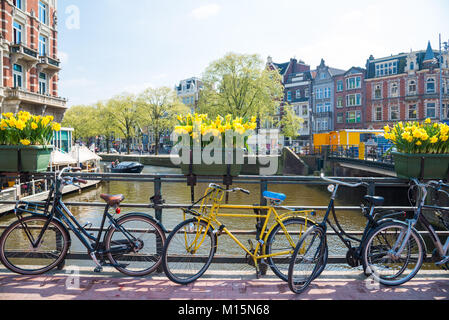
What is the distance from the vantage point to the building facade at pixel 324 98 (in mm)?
45103

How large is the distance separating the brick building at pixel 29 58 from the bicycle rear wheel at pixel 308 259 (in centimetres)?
2402

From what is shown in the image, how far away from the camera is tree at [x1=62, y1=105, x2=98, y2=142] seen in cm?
4688

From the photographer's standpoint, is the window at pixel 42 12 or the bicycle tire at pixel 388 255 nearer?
the bicycle tire at pixel 388 255

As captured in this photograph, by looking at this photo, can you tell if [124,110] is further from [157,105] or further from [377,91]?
[377,91]

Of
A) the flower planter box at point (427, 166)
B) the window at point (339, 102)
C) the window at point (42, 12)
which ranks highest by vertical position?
the window at point (42, 12)

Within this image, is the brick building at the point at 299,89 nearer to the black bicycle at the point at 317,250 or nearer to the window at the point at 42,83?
the window at the point at 42,83

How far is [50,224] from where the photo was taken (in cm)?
326

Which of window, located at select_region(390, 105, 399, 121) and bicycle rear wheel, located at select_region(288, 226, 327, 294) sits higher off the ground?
window, located at select_region(390, 105, 399, 121)

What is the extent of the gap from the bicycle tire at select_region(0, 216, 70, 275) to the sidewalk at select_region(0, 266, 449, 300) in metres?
0.11

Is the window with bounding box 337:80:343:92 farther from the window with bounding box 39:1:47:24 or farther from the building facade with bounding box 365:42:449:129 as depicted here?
the window with bounding box 39:1:47:24

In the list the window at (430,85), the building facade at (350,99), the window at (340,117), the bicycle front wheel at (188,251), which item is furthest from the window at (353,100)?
the bicycle front wheel at (188,251)

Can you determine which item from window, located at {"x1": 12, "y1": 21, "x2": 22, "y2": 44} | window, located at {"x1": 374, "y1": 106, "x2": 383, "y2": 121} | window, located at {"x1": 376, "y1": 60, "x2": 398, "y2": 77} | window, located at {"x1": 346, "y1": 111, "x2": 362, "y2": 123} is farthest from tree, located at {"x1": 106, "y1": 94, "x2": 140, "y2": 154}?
window, located at {"x1": 376, "y1": 60, "x2": 398, "y2": 77}

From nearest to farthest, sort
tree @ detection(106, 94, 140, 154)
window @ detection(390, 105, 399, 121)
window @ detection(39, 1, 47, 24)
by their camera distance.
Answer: window @ detection(39, 1, 47, 24) → window @ detection(390, 105, 399, 121) → tree @ detection(106, 94, 140, 154)
